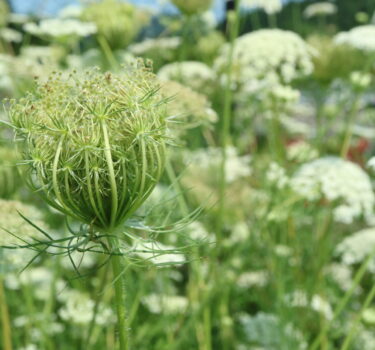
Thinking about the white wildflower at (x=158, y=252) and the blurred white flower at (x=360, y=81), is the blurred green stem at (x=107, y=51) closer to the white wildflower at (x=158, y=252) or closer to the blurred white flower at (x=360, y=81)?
the blurred white flower at (x=360, y=81)

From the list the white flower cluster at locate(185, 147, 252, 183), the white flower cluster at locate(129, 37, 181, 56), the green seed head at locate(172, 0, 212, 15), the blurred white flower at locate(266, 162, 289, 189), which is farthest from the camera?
the white flower cluster at locate(129, 37, 181, 56)

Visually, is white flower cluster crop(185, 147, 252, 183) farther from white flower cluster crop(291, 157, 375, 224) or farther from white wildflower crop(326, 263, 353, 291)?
white wildflower crop(326, 263, 353, 291)

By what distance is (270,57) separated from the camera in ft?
8.95

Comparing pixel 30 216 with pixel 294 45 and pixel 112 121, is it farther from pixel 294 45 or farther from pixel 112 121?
pixel 294 45

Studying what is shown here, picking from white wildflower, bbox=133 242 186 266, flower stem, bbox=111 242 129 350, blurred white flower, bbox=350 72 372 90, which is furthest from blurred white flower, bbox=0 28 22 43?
flower stem, bbox=111 242 129 350

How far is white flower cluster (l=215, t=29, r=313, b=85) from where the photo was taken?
275 cm

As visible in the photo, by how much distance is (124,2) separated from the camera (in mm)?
3322

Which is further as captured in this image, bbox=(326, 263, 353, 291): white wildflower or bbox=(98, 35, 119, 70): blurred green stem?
bbox=(326, 263, 353, 291): white wildflower

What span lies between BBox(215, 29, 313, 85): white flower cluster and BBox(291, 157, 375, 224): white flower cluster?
486 mm

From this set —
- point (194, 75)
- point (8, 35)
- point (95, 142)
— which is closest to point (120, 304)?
point (95, 142)

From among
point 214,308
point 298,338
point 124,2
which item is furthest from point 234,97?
point 298,338

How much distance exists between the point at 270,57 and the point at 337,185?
0.66 metres

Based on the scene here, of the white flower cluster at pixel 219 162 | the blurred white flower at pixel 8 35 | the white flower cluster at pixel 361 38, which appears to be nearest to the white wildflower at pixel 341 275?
the white flower cluster at pixel 219 162

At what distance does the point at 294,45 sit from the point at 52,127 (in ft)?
6.28
